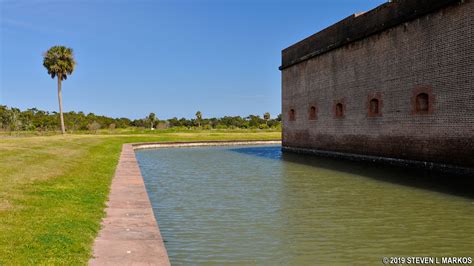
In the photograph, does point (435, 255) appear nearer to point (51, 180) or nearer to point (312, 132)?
point (51, 180)

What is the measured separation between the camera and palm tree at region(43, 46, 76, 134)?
49844 mm

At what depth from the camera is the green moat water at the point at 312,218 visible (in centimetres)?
564

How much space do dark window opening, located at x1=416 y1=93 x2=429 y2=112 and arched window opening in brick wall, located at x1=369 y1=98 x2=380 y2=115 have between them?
8.54ft

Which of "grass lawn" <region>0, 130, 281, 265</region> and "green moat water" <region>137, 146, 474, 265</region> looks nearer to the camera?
"grass lawn" <region>0, 130, 281, 265</region>

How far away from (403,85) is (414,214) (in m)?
9.33

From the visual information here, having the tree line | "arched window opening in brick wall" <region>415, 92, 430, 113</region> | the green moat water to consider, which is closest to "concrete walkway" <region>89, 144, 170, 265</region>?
the green moat water

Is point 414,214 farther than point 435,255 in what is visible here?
Yes

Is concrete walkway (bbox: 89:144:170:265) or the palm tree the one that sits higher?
the palm tree

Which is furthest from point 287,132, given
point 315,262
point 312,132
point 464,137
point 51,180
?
point 315,262

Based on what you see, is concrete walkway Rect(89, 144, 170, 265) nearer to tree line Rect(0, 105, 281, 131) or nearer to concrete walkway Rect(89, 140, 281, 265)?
concrete walkway Rect(89, 140, 281, 265)

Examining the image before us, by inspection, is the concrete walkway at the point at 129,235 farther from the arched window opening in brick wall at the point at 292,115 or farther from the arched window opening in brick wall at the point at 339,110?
the arched window opening in brick wall at the point at 292,115

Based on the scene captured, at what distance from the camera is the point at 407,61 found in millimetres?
15984

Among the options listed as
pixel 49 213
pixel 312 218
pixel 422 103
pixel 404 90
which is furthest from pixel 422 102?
pixel 49 213

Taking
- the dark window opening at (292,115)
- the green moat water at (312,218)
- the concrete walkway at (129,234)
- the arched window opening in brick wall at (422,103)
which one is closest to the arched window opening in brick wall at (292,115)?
A: the dark window opening at (292,115)
